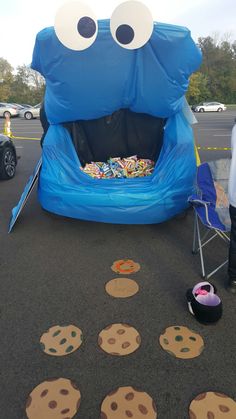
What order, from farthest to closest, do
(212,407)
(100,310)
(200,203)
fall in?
(200,203)
(100,310)
(212,407)

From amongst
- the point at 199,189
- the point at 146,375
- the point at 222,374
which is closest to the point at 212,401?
the point at 222,374

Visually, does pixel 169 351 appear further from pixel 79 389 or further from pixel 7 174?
pixel 7 174

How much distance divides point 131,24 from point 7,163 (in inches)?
167

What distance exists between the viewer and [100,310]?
8.23 feet

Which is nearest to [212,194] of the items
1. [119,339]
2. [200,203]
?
[200,203]

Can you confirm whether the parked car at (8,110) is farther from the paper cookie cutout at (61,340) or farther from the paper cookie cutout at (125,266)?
the paper cookie cutout at (61,340)

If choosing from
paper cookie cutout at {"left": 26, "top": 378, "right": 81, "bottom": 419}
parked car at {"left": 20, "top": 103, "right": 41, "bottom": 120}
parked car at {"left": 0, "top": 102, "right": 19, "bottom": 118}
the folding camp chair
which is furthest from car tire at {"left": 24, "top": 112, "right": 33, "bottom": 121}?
paper cookie cutout at {"left": 26, "top": 378, "right": 81, "bottom": 419}

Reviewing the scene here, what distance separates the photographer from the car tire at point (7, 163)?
20.7 feet

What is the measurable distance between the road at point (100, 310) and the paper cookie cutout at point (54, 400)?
0.03 metres

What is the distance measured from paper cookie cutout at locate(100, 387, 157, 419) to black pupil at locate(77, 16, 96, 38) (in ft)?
10.6

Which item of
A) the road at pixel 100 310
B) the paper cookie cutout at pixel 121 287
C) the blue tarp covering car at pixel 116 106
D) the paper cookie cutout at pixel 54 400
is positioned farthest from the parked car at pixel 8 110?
the paper cookie cutout at pixel 54 400

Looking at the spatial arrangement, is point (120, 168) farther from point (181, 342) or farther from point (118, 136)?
point (181, 342)

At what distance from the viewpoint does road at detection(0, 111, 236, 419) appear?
1.86 metres

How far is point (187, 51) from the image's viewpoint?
3420mm
